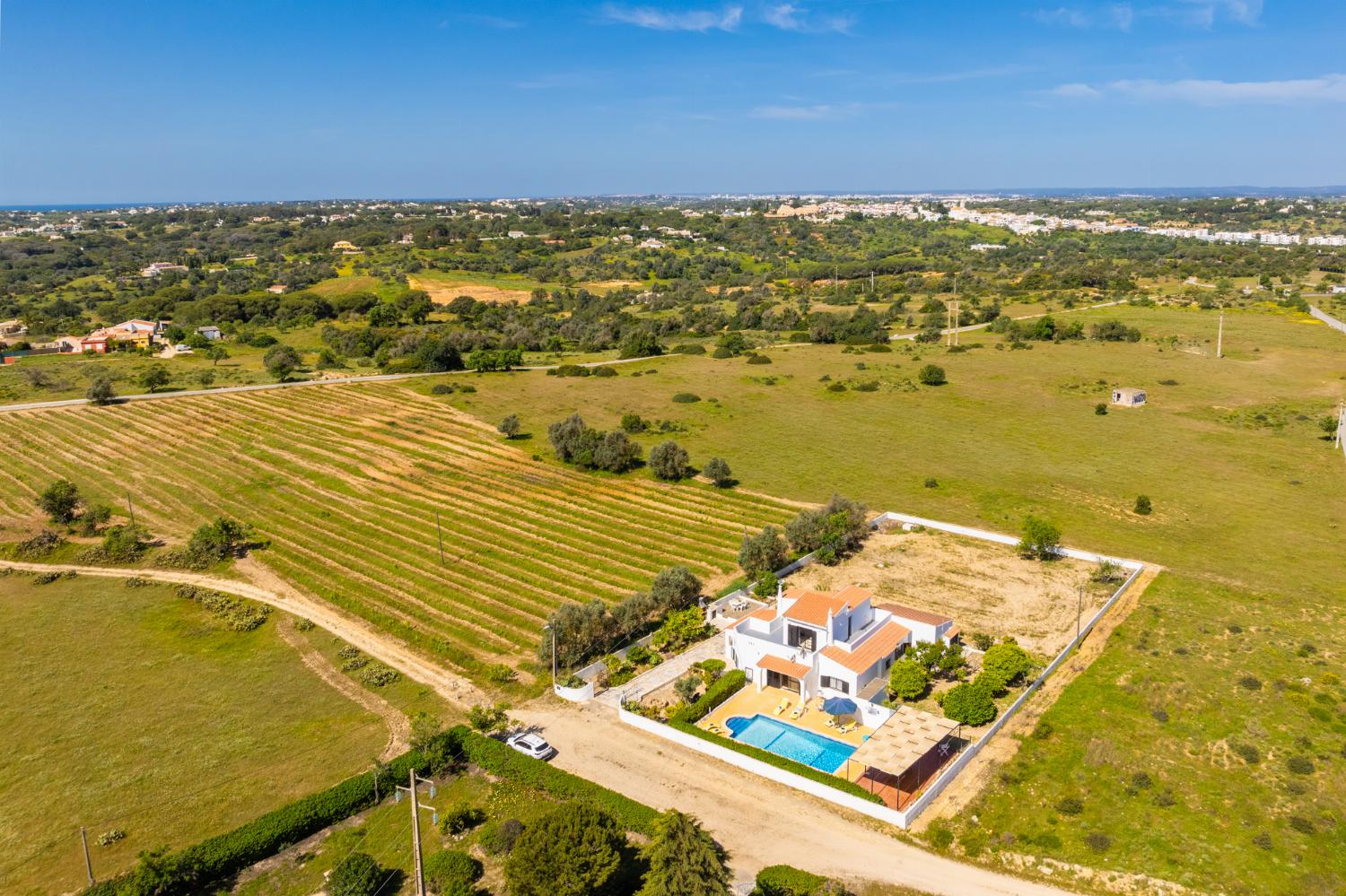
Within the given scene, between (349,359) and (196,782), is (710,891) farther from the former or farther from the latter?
(349,359)

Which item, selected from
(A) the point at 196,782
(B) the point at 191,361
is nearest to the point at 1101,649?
(A) the point at 196,782

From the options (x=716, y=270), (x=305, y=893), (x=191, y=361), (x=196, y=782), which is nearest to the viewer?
(x=305, y=893)

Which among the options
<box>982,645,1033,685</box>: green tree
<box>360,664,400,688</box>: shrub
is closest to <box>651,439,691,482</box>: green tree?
<box>360,664,400,688</box>: shrub

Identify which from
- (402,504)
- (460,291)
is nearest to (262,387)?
(402,504)

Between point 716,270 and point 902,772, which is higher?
point 716,270

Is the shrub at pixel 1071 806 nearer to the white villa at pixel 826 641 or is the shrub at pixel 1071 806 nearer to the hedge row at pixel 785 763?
the hedge row at pixel 785 763

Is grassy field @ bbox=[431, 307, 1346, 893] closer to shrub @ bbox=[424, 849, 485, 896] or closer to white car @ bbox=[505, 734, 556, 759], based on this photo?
white car @ bbox=[505, 734, 556, 759]

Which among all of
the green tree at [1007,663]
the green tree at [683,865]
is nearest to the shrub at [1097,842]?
the green tree at [1007,663]
